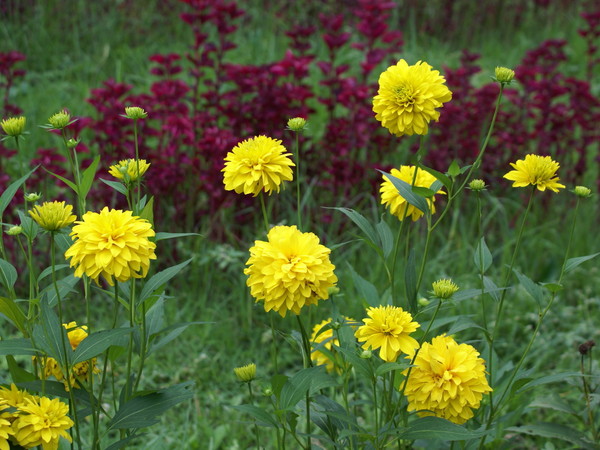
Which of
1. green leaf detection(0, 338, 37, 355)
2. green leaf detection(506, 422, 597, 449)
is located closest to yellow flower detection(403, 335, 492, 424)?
green leaf detection(506, 422, 597, 449)

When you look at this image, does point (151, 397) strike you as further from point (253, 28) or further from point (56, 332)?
point (253, 28)

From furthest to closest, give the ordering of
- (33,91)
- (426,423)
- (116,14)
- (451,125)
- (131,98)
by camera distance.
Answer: (116,14) → (33,91) → (451,125) → (131,98) → (426,423)

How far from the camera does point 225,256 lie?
104 inches

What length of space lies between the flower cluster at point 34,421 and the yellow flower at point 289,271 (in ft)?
1.16

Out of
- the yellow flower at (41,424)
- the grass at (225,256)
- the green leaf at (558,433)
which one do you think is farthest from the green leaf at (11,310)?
the green leaf at (558,433)

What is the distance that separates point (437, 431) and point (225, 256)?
1532 mm

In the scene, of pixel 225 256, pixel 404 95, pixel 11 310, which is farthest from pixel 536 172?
pixel 225 256

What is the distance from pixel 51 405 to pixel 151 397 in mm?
195

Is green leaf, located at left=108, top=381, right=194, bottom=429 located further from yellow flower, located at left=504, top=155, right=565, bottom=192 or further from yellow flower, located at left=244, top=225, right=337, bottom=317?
yellow flower, located at left=504, top=155, right=565, bottom=192

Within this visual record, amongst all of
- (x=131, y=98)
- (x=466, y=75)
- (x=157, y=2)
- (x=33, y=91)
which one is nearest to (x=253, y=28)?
(x=157, y=2)

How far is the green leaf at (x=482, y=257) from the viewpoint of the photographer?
1383 mm

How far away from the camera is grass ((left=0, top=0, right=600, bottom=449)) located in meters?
2.32

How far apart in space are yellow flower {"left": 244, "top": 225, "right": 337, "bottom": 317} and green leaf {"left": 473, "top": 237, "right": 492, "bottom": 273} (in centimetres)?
39

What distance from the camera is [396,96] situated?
4.03 feet
